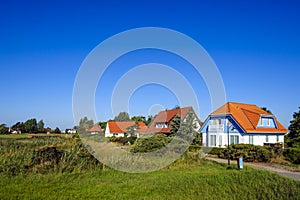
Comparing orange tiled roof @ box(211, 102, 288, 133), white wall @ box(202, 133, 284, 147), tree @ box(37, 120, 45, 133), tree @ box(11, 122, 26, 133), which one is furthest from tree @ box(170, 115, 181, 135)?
tree @ box(11, 122, 26, 133)

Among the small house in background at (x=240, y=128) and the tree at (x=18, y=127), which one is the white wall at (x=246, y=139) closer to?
the small house in background at (x=240, y=128)

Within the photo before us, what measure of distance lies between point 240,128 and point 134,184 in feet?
58.6

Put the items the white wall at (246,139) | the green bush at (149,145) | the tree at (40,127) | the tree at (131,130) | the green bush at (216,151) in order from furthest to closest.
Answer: the tree at (40,127)
the tree at (131,130)
the white wall at (246,139)
the green bush at (216,151)
the green bush at (149,145)

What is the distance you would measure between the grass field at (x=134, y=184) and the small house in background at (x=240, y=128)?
13.7 meters

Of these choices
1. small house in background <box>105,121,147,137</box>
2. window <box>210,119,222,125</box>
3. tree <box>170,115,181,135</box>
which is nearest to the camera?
window <box>210,119,222,125</box>

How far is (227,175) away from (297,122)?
21998 mm

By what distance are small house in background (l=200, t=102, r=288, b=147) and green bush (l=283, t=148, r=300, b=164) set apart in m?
6.34

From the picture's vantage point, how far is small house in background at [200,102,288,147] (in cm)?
2545

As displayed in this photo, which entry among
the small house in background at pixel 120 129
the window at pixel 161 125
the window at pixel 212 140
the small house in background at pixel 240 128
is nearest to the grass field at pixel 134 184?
the small house in background at pixel 240 128

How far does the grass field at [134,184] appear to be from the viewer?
8250 mm

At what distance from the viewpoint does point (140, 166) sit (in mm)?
12562

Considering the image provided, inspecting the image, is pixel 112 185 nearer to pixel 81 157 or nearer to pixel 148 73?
pixel 81 157

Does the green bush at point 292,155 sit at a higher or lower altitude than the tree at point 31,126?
lower

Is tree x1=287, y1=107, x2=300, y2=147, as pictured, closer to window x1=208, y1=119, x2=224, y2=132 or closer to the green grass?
window x1=208, y1=119, x2=224, y2=132
